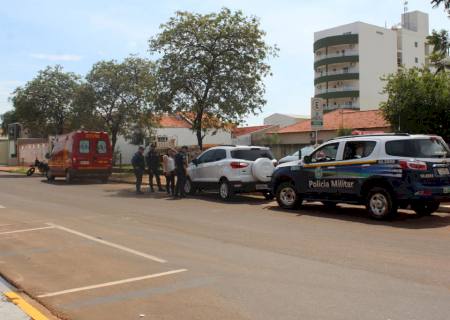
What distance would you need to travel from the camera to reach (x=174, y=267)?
23.6 ft

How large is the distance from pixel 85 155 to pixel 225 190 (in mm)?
11573

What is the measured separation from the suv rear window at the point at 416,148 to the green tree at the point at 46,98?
28.7 metres

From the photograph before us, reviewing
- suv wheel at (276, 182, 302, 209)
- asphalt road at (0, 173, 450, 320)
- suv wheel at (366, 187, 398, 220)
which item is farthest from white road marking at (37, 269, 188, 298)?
suv wheel at (276, 182, 302, 209)

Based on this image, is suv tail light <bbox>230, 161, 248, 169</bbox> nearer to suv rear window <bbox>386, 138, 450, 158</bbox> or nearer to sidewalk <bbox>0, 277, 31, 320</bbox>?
suv rear window <bbox>386, 138, 450, 158</bbox>

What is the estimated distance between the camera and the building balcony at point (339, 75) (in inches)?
3123

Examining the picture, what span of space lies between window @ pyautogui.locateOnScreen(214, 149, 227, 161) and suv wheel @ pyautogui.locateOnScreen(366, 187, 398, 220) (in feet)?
→ 19.6

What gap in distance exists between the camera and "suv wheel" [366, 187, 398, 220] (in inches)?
434

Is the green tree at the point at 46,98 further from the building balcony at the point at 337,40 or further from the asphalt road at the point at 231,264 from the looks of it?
the building balcony at the point at 337,40

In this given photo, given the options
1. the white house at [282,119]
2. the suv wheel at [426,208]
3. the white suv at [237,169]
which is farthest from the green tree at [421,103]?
the white house at [282,119]

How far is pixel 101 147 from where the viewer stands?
25.8 m

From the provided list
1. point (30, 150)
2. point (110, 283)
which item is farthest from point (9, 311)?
point (30, 150)

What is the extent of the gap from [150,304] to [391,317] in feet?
8.09

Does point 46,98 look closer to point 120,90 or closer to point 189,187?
point 120,90

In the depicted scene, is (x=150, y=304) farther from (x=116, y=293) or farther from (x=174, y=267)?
(x=174, y=267)
